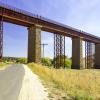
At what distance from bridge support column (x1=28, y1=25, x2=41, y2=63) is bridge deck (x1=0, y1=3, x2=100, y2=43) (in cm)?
181

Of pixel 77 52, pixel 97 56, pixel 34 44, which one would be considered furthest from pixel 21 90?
pixel 97 56

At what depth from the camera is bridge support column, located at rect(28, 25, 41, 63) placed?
69.1 meters

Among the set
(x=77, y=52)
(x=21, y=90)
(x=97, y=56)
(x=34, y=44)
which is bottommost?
(x=21, y=90)

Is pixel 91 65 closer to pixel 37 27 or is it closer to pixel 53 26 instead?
pixel 53 26

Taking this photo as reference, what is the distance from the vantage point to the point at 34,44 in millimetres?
69688

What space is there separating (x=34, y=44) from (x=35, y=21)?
20.8ft

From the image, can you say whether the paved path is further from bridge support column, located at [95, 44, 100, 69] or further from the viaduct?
bridge support column, located at [95, 44, 100, 69]

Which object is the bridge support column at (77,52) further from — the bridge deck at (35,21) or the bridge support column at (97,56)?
the bridge support column at (97,56)

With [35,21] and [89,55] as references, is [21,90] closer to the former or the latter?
[35,21]

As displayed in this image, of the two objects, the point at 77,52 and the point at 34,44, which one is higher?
the point at 34,44

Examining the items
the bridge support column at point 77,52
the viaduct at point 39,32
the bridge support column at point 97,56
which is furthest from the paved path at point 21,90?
the bridge support column at point 97,56

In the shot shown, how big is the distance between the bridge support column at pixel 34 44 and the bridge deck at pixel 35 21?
181cm

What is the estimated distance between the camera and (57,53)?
9694cm

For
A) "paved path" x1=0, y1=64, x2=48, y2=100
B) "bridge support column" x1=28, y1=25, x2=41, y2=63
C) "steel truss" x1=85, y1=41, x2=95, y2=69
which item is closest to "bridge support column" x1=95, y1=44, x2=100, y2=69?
"steel truss" x1=85, y1=41, x2=95, y2=69
